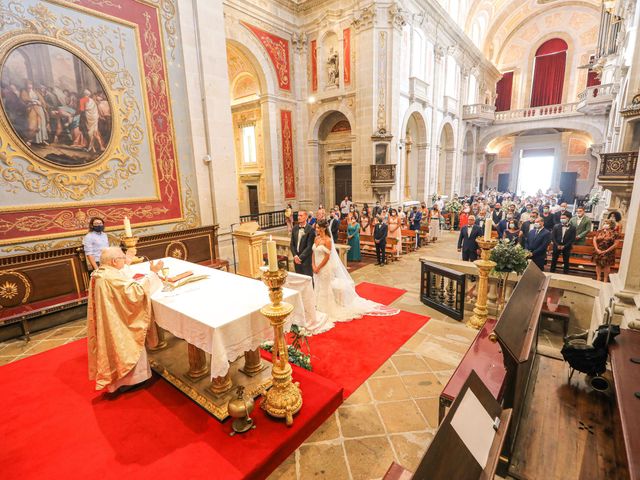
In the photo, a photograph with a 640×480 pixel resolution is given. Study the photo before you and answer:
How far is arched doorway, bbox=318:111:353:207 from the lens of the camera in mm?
14594

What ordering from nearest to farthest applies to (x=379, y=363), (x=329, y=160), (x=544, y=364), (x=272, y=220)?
1. (x=544, y=364)
2. (x=379, y=363)
3. (x=272, y=220)
4. (x=329, y=160)

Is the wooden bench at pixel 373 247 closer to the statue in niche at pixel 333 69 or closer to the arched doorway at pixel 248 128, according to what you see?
the arched doorway at pixel 248 128

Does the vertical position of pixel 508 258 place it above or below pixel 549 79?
below

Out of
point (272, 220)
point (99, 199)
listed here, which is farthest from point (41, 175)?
point (272, 220)

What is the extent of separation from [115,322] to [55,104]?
15.2ft

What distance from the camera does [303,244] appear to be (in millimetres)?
5227

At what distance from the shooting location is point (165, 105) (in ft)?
22.2

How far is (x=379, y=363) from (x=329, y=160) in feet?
41.4

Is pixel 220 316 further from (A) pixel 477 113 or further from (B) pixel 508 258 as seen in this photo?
(A) pixel 477 113

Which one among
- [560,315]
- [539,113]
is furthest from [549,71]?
[560,315]

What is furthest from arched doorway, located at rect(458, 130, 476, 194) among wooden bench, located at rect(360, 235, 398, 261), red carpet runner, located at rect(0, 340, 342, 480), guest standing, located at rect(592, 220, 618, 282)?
red carpet runner, located at rect(0, 340, 342, 480)

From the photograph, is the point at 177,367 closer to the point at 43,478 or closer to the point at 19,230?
the point at 43,478

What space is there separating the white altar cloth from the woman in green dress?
17.4 ft

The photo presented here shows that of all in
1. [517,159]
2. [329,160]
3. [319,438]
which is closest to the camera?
[319,438]
